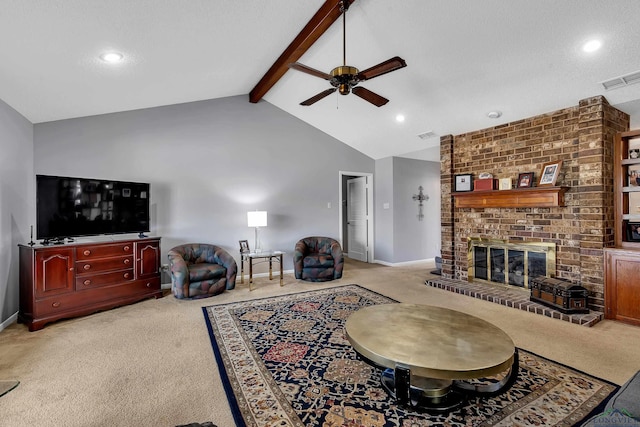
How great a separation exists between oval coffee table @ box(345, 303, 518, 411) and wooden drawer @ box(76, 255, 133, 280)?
122 inches

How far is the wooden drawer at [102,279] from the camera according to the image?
346cm

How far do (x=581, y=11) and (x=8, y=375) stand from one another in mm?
5331

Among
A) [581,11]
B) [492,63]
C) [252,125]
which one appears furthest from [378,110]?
[581,11]

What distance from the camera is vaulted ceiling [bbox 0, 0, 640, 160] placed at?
2.38 meters

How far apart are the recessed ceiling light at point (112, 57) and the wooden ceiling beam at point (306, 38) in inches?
66.3

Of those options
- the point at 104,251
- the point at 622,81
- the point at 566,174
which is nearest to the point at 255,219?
the point at 104,251

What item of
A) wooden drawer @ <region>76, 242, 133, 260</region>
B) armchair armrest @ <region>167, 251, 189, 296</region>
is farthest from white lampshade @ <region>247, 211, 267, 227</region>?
wooden drawer @ <region>76, 242, 133, 260</region>

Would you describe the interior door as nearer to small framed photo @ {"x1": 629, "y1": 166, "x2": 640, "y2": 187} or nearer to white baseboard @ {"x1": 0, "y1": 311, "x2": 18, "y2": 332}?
small framed photo @ {"x1": 629, "y1": 166, "x2": 640, "y2": 187}

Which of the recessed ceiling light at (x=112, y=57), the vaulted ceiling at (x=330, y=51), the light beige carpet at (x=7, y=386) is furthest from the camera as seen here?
the recessed ceiling light at (x=112, y=57)

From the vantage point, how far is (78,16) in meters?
2.13

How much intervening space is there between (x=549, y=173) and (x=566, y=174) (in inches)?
7.1

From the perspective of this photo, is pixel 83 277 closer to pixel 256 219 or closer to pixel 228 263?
pixel 228 263

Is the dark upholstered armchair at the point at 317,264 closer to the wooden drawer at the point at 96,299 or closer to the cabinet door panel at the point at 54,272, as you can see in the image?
the wooden drawer at the point at 96,299

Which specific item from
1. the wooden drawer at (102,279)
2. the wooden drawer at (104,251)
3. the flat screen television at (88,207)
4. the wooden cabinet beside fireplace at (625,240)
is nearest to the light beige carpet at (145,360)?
the wooden cabinet beside fireplace at (625,240)
